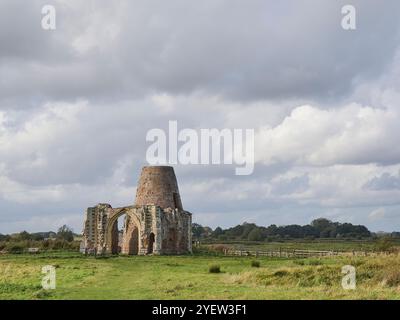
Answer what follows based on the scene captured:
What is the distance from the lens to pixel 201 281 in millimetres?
21891

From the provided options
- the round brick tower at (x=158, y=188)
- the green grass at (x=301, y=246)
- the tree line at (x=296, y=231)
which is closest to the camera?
the round brick tower at (x=158, y=188)

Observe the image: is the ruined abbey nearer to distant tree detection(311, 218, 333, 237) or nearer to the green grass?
the green grass

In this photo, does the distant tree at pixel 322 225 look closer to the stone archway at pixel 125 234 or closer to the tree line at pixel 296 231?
the tree line at pixel 296 231

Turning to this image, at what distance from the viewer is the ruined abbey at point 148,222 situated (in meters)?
47.1

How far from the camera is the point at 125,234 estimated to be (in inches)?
1987

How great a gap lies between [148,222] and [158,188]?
3.99 meters

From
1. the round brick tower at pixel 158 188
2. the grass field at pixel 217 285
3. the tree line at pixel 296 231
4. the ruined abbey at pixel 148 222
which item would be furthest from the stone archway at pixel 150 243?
the tree line at pixel 296 231

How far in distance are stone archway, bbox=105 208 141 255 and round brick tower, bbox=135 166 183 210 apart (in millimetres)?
1750

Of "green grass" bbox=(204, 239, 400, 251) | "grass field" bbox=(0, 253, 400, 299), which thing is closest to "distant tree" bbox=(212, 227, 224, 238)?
"green grass" bbox=(204, 239, 400, 251)

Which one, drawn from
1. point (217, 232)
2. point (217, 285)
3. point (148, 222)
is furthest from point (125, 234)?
point (217, 232)

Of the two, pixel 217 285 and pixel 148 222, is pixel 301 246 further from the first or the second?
pixel 217 285

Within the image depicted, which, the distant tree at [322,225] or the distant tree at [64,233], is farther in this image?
the distant tree at [322,225]
